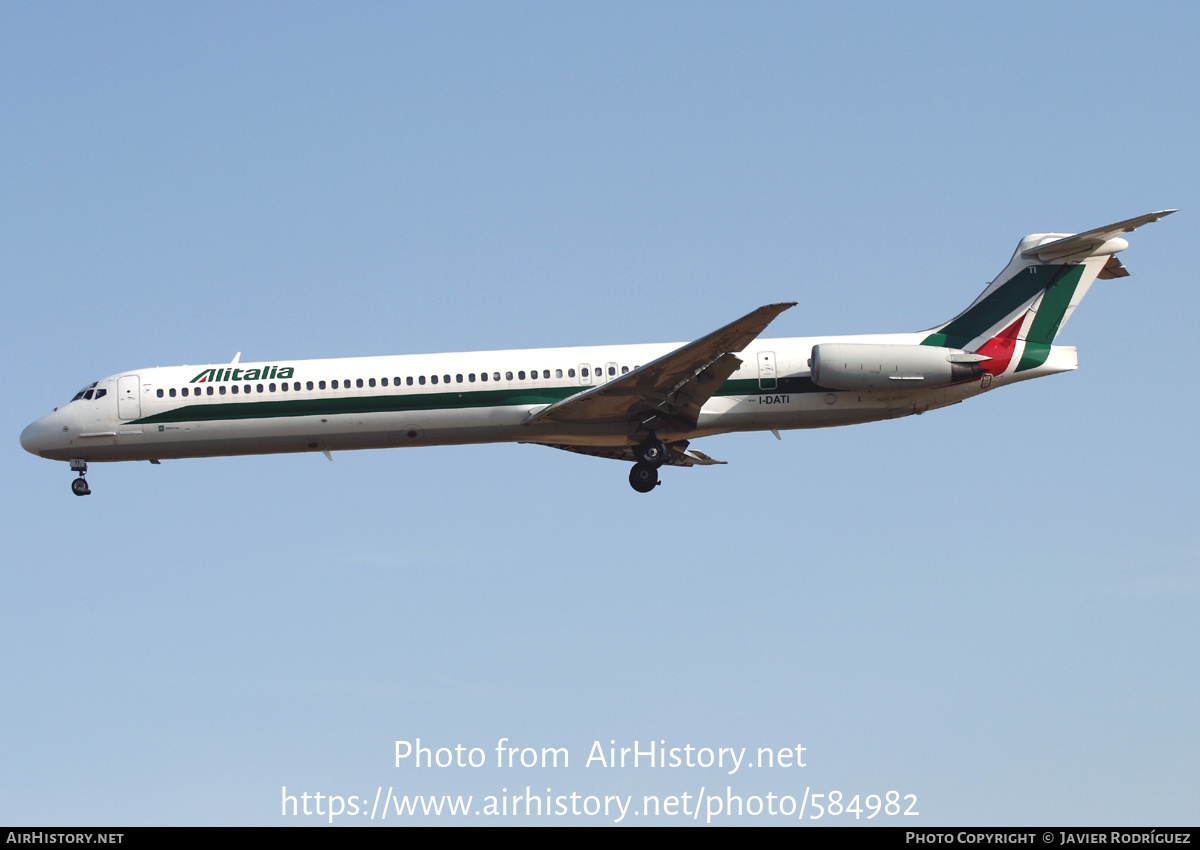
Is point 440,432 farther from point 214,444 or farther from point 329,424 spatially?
point 214,444

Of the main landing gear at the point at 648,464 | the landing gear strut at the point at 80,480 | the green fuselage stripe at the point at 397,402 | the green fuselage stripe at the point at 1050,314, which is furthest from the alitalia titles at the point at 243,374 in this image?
the green fuselage stripe at the point at 1050,314

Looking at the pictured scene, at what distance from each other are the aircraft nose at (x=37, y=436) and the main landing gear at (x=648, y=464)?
45.2 ft

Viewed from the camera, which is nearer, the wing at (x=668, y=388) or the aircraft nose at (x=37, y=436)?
the wing at (x=668, y=388)

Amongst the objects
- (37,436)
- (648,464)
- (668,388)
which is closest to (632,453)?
(648,464)

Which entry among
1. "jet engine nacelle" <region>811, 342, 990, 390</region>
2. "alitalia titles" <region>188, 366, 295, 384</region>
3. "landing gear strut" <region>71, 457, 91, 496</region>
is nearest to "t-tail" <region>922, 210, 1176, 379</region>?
"jet engine nacelle" <region>811, 342, 990, 390</region>

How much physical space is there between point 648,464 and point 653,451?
36cm

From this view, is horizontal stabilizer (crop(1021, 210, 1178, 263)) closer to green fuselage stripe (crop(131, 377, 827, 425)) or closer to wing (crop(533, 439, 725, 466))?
green fuselage stripe (crop(131, 377, 827, 425))

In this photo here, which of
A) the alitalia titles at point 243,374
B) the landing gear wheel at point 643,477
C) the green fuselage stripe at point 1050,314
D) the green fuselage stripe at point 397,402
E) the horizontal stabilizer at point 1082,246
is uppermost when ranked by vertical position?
the horizontal stabilizer at point 1082,246

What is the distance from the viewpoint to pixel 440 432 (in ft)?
101

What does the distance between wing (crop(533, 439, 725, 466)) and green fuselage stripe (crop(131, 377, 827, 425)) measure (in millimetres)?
2232

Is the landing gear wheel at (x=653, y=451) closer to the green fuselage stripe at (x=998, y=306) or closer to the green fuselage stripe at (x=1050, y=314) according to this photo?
the green fuselage stripe at (x=998, y=306)

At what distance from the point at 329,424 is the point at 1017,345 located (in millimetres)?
15791

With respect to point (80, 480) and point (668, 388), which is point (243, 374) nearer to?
point (80, 480)

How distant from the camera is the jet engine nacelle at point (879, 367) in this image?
2980cm
